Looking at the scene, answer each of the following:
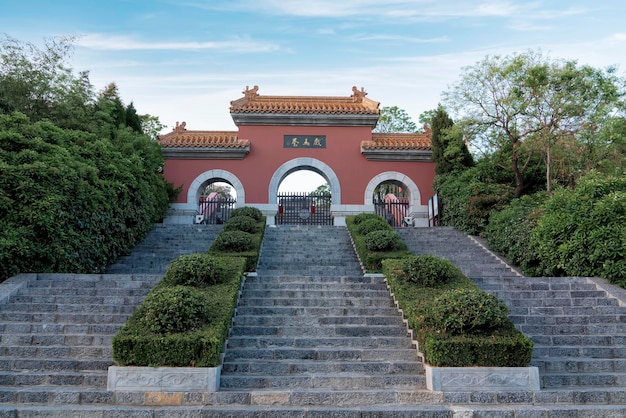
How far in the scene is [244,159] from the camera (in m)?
16.5

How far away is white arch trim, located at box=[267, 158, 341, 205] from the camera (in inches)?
643

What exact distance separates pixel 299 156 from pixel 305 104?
6.37ft

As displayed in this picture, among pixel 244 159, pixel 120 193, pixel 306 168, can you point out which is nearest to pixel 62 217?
pixel 120 193

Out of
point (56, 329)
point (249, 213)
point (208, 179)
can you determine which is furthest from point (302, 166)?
point (56, 329)

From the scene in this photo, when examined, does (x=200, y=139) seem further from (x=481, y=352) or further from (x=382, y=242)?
(x=481, y=352)

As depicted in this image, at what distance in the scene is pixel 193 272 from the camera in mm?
7238

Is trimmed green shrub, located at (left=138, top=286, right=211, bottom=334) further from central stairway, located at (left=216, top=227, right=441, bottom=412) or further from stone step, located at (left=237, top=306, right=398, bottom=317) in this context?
stone step, located at (left=237, top=306, right=398, bottom=317)

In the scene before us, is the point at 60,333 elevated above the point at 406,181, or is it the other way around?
the point at 406,181

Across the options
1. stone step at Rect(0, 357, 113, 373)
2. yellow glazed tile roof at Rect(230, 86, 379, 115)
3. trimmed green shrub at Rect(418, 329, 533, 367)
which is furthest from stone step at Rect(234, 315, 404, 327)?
yellow glazed tile roof at Rect(230, 86, 379, 115)

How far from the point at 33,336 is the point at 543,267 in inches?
354

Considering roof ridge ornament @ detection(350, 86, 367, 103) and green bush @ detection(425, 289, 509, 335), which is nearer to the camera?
green bush @ detection(425, 289, 509, 335)

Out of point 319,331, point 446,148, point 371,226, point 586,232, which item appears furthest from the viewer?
point 446,148

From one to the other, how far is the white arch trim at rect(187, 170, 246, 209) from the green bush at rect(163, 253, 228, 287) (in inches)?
348

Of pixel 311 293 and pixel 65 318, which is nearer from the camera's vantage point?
pixel 65 318
